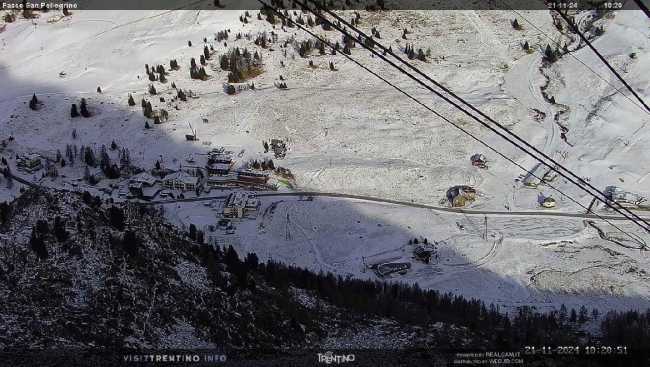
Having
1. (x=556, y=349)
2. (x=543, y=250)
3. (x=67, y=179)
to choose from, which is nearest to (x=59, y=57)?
(x=67, y=179)

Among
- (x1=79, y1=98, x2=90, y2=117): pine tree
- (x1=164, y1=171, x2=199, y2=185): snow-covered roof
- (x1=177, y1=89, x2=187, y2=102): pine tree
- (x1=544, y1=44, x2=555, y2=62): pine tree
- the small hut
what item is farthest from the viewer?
(x1=544, y1=44, x2=555, y2=62): pine tree

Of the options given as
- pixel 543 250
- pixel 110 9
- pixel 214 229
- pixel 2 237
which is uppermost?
pixel 110 9

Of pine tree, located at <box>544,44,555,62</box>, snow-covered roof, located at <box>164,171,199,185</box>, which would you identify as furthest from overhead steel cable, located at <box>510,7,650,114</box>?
snow-covered roof, located at <box>164,171,199,185</box>

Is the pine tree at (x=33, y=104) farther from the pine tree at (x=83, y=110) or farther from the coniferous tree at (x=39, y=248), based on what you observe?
the coniferous tree at (x=39, y=248)

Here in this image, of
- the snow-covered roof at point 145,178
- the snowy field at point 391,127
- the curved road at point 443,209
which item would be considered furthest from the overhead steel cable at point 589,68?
the snow-covered roof at point 145,178

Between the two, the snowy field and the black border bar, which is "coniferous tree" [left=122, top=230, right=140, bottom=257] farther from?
the black border bar

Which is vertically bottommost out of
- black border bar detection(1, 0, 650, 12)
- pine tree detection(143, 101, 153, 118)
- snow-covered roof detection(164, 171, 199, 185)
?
snow-covered roof detection(164, 171, 199, 185)

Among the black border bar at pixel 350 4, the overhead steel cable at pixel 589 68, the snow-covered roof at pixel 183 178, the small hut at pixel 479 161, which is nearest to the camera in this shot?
the snow-covered roof at pixel 183 178

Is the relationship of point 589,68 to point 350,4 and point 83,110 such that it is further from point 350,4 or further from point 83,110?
point 83,110

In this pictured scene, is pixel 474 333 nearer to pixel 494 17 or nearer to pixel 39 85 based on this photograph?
pixel 39 85
